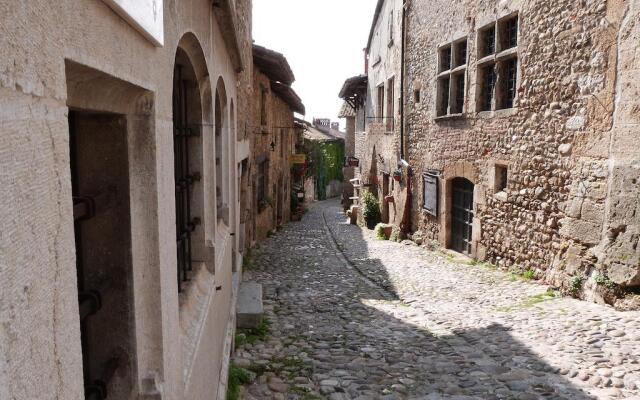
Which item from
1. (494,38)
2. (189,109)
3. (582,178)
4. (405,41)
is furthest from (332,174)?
(189,109)

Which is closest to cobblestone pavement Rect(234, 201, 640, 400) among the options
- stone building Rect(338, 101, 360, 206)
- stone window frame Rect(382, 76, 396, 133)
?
stone window frame Rect(382, 76, 396, 133)

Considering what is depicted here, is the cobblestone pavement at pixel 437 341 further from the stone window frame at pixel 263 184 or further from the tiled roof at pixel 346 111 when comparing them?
the tiled roof at pixel 346 111

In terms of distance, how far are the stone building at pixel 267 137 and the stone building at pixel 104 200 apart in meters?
6.68

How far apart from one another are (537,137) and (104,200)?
7343 mm

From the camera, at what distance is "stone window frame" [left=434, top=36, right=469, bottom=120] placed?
1017 cm

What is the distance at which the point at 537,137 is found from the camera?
7.61 meters

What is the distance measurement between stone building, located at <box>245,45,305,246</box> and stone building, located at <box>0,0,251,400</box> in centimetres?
668

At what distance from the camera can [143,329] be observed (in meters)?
1.65

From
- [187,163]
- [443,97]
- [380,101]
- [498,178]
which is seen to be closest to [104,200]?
[187,163]

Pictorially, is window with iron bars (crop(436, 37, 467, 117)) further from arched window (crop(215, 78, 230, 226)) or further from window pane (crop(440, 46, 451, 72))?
arched window (crop(215, 78, 230, 226))

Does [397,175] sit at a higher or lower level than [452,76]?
lower

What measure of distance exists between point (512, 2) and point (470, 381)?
6291mm

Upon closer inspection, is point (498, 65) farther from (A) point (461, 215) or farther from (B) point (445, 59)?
(A) point (461, 215)

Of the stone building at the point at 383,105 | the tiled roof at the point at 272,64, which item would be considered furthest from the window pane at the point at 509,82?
the stone building at the point at 383,105
